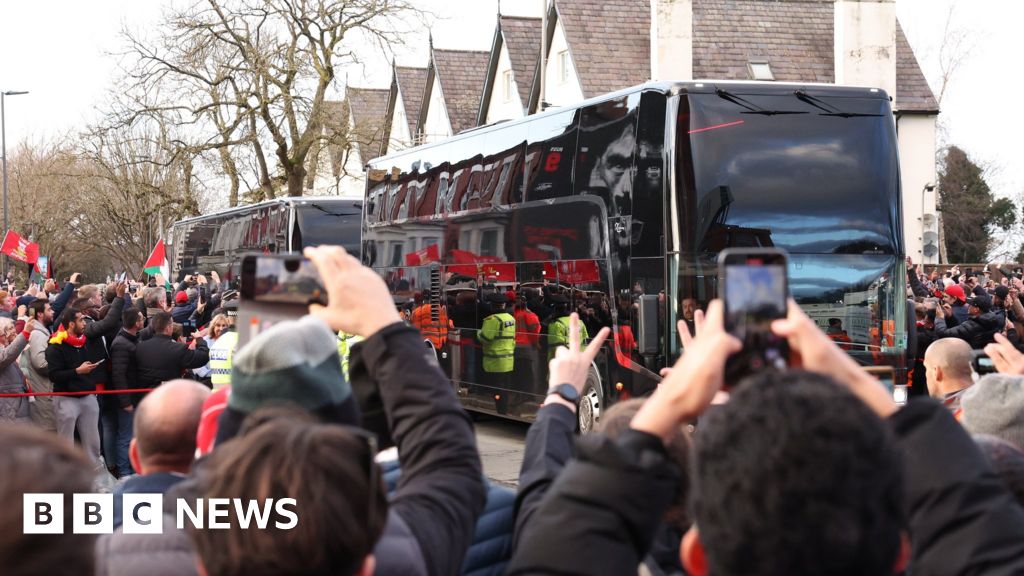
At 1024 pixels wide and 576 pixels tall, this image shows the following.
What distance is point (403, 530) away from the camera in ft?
7.61

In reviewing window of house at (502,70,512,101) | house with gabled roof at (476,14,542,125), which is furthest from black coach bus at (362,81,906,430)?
window of house at (502,70,512,101)

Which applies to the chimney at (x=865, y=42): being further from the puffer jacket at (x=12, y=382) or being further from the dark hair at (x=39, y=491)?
the dark hair at (x=39, y=491)

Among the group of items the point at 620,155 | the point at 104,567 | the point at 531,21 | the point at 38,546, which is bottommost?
the point at 104,567

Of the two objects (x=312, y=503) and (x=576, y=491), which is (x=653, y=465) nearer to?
(x=576, y=491)

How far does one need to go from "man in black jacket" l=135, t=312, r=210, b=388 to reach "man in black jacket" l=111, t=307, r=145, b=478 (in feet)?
0.29

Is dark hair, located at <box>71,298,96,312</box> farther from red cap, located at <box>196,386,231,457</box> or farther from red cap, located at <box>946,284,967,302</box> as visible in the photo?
red cap, located at <box>946,284,967,302</box>

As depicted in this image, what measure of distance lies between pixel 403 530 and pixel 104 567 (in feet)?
2.20

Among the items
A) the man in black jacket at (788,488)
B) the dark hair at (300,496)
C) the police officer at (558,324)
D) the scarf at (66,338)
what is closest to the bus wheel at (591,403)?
the police officer at (558,324)

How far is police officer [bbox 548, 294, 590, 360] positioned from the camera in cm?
1344

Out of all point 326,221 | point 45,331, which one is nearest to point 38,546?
point 45,331

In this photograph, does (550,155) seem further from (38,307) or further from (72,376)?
(38,307)

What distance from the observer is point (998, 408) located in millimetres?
3646

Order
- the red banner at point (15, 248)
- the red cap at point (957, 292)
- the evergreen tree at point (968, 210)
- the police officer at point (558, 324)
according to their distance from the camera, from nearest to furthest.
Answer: the police officer at point (558, 324), the red cap at point (957, 292), the red banner at point (15, 248), the evergreen tree at point (968, 210)

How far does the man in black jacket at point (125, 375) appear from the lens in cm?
1169
